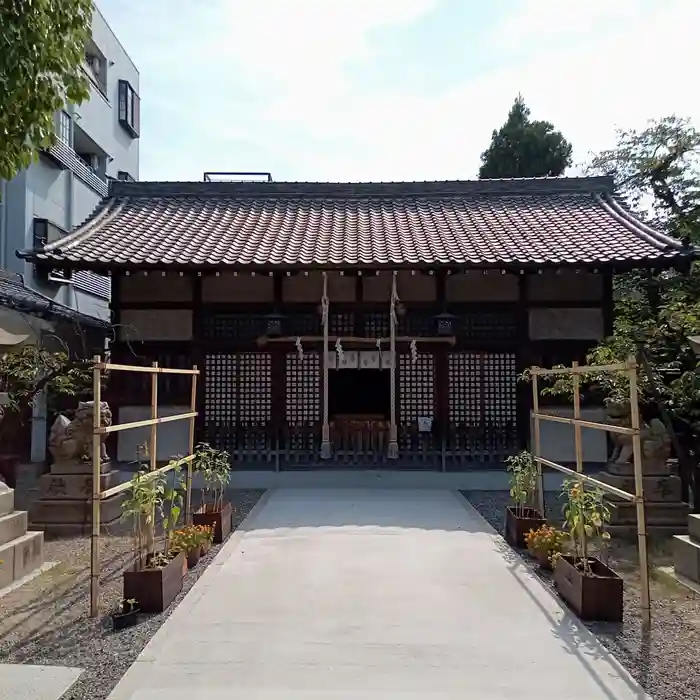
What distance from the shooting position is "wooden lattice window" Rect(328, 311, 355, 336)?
1091 centimetres

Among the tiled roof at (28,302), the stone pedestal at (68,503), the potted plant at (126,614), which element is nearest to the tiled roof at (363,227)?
the tiled roof at (28,302)

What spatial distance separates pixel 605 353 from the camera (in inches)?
302

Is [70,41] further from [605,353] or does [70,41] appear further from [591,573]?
[605,353]

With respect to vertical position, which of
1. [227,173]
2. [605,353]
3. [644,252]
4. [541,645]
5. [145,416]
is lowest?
[541,645]

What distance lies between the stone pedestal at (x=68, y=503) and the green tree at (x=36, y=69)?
479cm

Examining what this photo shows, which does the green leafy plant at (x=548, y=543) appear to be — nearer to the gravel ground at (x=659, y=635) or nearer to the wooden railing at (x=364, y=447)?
the gravel ground at (x=659, y=635)

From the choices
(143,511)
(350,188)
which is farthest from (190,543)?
(350,188)

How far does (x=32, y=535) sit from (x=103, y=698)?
10.6ft

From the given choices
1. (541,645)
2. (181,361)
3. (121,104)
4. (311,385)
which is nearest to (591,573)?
(541,645)

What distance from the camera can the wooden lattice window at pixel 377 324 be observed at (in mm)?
10898

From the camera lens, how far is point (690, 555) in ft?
18.1

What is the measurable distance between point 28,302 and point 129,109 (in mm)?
13146

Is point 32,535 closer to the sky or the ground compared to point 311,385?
closer to the ground

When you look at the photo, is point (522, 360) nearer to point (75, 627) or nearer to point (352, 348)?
point (352, 348)
